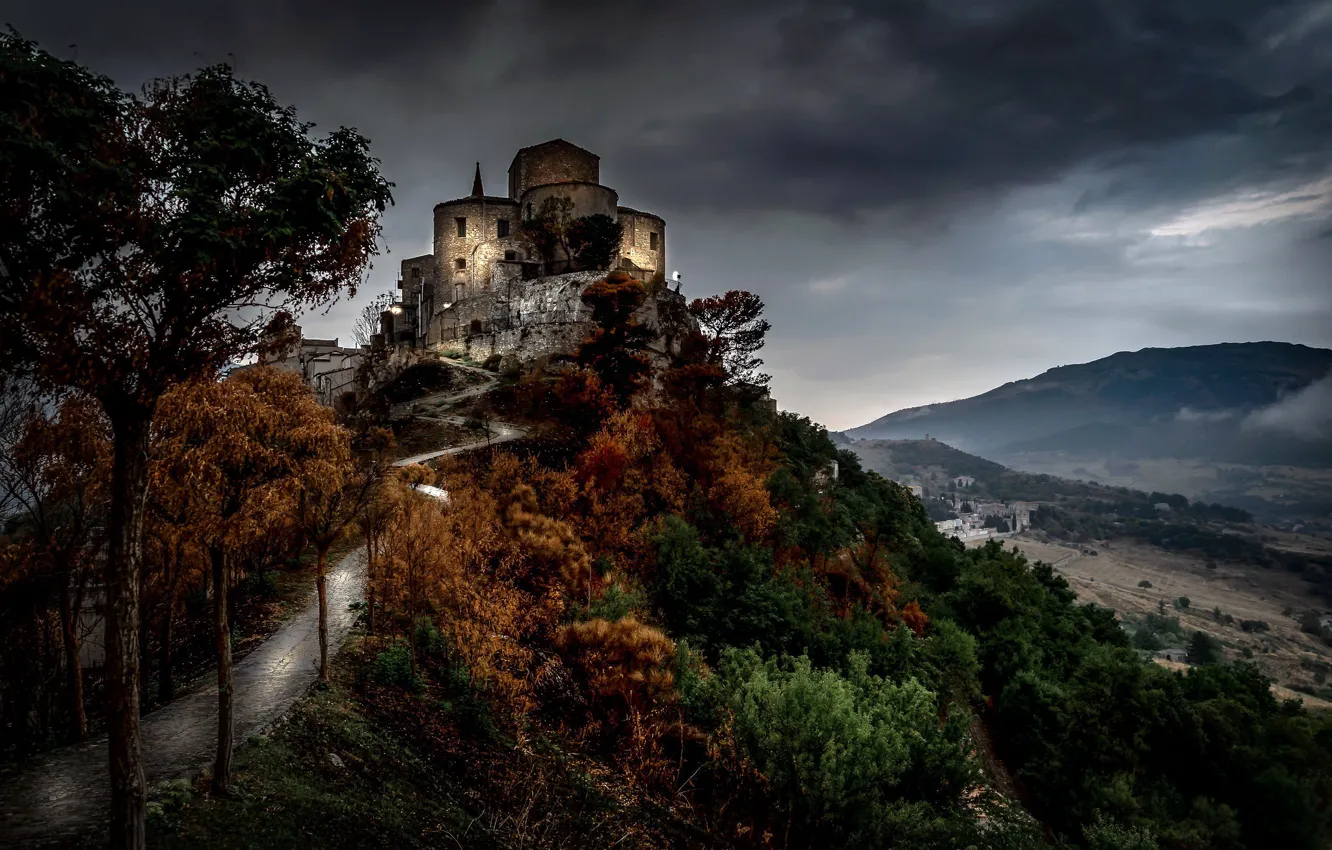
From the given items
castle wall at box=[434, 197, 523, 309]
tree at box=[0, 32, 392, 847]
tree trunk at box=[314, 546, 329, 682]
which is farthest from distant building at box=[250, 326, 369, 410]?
tree at box=[0, 32, 392, 847]

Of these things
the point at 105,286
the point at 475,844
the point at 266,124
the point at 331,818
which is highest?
the point at 266,124

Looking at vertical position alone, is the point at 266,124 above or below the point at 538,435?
above

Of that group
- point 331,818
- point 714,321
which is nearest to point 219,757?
point 331,818

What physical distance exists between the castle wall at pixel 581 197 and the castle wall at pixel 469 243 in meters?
3.32

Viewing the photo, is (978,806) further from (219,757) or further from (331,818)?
(219,757)

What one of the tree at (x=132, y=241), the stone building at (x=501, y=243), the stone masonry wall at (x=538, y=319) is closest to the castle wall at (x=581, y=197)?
the stone building at (x=501, y=243)

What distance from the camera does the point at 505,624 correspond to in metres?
18.8

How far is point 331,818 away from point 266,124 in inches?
413

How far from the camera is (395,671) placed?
54.3ft

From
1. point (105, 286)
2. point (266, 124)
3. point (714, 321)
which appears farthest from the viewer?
point (714, 321)

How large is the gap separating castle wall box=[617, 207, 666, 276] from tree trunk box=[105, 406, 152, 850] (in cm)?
5753

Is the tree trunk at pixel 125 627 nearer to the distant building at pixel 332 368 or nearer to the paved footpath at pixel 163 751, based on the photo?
the paved footpath at pixel 163 751

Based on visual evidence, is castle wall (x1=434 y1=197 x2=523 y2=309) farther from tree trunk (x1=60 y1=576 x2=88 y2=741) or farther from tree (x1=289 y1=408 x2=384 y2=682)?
tree trunk (x1=60 y1=576 x2=88 y2=741)

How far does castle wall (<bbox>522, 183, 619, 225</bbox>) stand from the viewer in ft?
199
